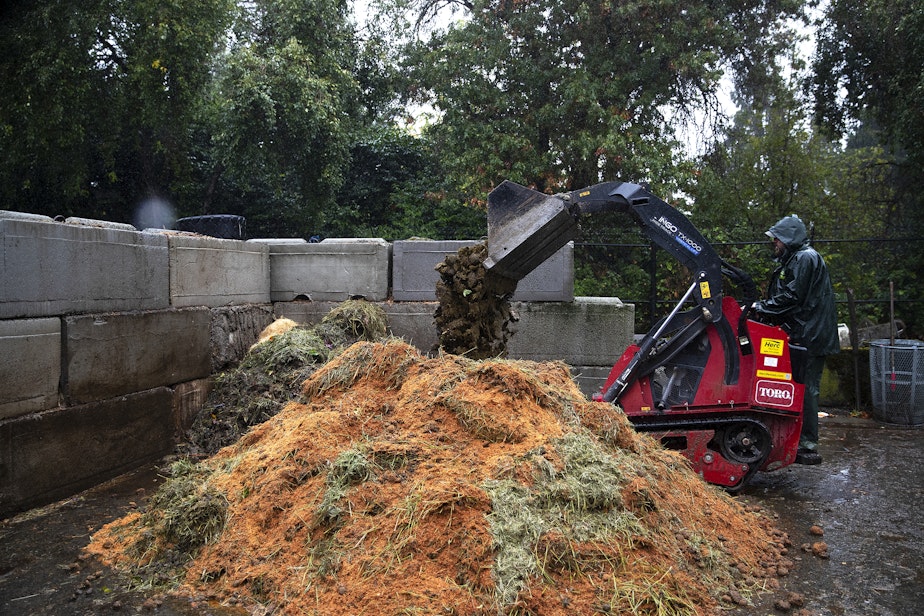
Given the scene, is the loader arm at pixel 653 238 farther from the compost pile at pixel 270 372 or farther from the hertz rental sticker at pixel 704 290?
the compost pile at pixel 270 372

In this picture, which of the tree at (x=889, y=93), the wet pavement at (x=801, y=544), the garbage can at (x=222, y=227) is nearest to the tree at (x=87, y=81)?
the garbage can at (x=222, y=227)

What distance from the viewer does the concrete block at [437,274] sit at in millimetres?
7633

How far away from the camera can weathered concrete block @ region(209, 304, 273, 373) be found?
22.4 ft

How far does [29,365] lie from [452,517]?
3.15 meters

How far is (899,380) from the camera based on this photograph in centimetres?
800

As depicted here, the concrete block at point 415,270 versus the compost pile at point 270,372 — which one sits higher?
the concrete block at point 415,270

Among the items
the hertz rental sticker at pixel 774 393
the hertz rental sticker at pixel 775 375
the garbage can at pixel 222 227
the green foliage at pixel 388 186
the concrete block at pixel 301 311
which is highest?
the green foliage at pixel 388 186

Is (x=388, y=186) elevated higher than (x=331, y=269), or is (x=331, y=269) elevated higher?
(x=388, y=186)

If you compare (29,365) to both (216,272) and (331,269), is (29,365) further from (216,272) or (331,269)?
(331,269)

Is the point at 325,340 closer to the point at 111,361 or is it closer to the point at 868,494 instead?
the point at 111,361

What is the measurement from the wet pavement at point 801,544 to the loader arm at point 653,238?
1.20 m

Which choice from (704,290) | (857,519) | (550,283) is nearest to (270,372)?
Result: (550,283)

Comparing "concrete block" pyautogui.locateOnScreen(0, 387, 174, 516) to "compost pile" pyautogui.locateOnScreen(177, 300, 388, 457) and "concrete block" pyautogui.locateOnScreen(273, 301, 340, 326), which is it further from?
"concrete block" pyautogui.locateOnScreen(273, 301, 340, 326)

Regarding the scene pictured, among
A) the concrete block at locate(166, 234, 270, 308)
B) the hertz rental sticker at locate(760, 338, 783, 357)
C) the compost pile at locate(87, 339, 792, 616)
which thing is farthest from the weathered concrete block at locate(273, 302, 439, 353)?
the hertz rental sticker at locate(760, 338, 783, 357)
